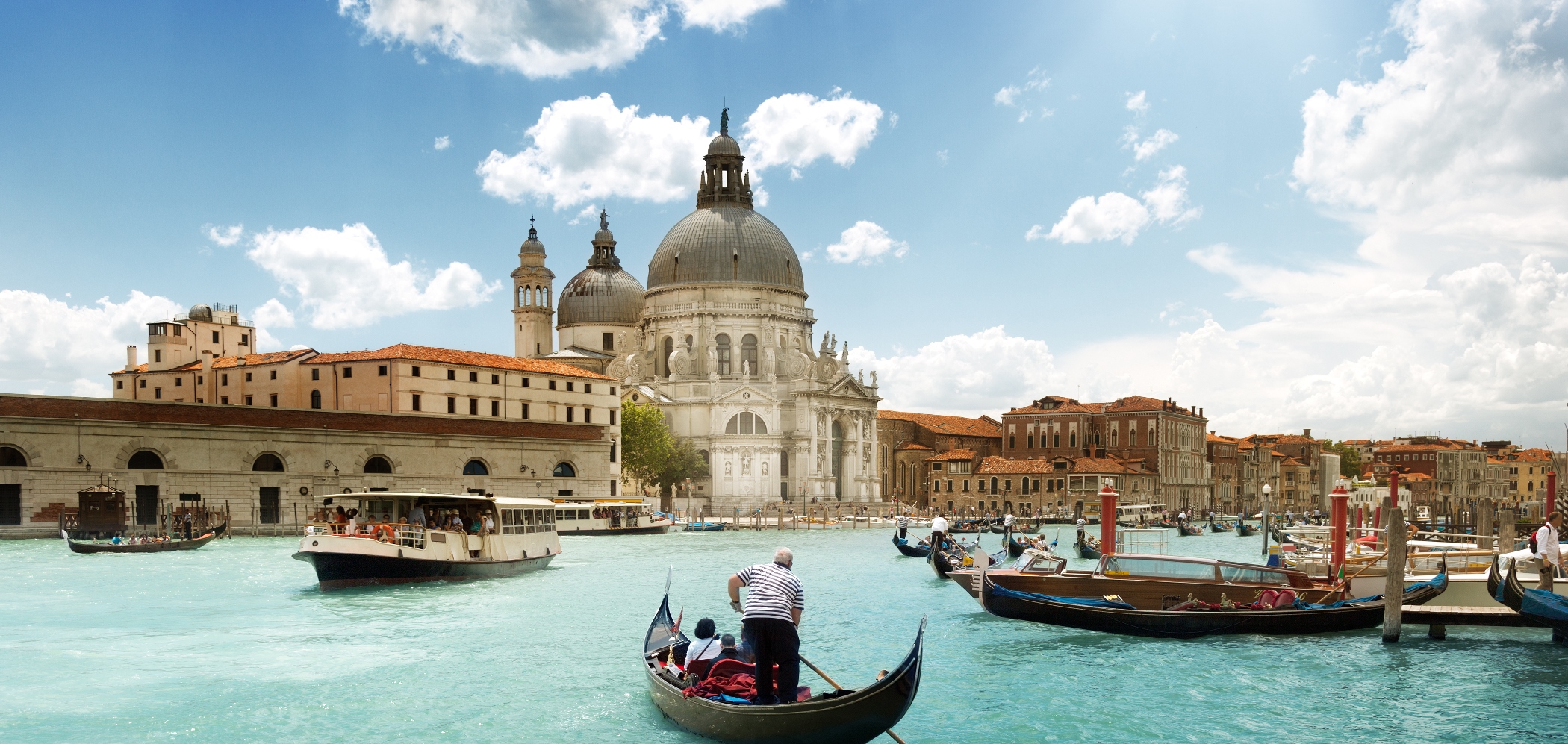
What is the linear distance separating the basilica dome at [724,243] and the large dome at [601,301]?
159 inches

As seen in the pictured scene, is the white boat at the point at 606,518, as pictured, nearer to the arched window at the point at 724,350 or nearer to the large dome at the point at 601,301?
the arched window at the point at 724,350

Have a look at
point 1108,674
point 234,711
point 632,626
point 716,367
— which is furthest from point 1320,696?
point 716,367

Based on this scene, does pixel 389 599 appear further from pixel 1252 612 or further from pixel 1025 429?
pixel 1025 429

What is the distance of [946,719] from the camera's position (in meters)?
14.2

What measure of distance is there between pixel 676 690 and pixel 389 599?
523 inches

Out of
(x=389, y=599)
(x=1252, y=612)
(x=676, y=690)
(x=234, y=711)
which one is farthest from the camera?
(x=389, y=599)

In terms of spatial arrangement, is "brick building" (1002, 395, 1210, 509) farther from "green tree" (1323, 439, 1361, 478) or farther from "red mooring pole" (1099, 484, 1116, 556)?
"red mooring pole" (1099, 484, 1116, 556)

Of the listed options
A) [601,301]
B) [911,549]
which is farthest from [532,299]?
[911,549]

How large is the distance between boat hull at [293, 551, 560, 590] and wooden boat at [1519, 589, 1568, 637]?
1932 cm

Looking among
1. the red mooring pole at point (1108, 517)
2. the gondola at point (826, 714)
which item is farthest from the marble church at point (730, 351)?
the gondola at point (826, 714)

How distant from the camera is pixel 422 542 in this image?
26.5m

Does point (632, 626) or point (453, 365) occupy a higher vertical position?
point (453, 365)

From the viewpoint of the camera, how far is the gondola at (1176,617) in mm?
19391

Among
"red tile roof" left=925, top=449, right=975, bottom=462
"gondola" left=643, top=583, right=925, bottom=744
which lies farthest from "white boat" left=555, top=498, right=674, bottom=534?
"gondola" left=643, top=583, right=925, bottom=744
